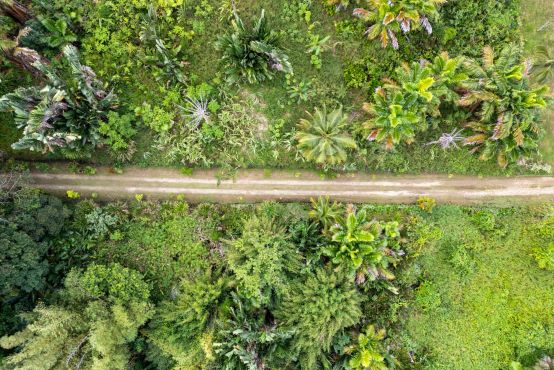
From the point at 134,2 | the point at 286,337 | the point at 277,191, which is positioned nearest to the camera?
the point at 286,337

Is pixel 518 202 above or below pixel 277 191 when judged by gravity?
below

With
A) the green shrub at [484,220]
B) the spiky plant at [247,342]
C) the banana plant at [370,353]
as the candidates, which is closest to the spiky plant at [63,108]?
the spiky plant at [247,342]

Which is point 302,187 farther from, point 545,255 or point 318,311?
point 545,255

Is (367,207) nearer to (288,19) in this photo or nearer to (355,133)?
(355,133)

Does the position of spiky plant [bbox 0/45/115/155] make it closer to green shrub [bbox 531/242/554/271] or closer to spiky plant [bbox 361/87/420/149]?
spiky plant [bbox 361/87/420/149]

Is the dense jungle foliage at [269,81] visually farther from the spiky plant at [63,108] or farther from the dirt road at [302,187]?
the dirt road at [302,187]

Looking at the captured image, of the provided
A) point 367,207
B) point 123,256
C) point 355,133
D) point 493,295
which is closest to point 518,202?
point 493,295

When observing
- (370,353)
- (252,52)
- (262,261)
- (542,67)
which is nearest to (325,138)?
(252,52)
